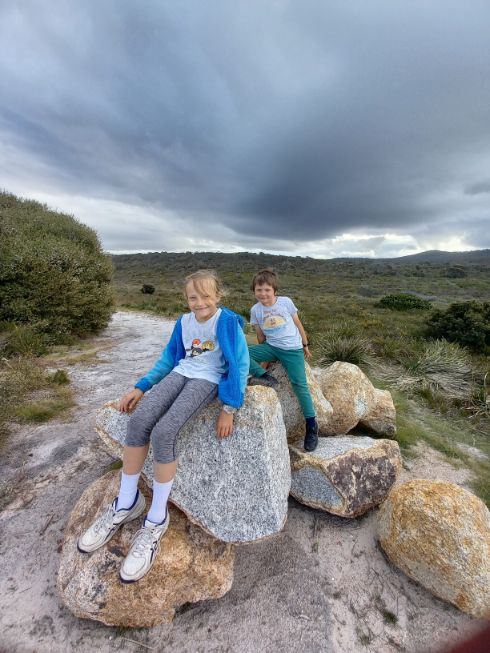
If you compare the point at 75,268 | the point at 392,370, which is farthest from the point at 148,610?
the point at 75,268

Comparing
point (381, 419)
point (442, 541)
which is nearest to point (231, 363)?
point (442, 541)

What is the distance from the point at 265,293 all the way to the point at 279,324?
1.30 feet

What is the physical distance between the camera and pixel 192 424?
101 inches

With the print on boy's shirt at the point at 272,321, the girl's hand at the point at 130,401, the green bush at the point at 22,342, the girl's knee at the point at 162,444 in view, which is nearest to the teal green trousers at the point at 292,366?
the print on boy's shirt at the point at 272,321

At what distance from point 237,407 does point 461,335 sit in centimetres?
953

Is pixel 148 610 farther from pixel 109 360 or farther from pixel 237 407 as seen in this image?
pixel 109 360

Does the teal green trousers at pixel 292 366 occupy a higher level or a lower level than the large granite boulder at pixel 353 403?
higher

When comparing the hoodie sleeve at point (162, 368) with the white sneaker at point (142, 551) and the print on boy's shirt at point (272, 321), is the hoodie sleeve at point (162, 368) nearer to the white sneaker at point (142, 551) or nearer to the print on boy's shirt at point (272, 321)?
the white sneaker at point (142, 551)

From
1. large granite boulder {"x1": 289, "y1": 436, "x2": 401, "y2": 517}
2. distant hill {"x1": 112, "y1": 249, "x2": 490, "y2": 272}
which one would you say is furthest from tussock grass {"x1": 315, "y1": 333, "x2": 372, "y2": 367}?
distant hill {"x1": 112, "y1": 249, "x2": 490, "y2": 272}

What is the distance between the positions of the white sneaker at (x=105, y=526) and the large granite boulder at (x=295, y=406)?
187 centimetres

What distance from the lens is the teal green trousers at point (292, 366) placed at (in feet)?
11.0

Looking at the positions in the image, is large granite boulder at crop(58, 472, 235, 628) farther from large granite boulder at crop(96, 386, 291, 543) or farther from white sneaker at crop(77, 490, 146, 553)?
large granite boulder at crop(96, 386, 291, 543)

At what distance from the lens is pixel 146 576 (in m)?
2.08

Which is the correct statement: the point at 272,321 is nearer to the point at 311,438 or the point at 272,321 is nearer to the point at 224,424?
the point at 311,438
